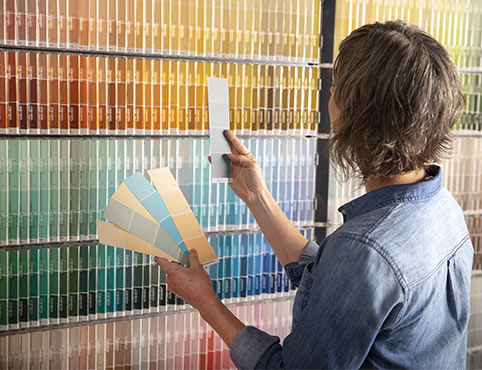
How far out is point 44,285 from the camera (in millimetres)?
2143

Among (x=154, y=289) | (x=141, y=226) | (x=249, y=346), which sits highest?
(x=141, y=226)

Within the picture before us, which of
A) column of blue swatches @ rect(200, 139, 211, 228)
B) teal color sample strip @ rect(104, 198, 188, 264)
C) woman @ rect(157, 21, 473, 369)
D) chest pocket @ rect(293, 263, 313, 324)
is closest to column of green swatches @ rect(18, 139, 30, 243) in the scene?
teal color sample strip @ rect(104, 198, 188, 264)

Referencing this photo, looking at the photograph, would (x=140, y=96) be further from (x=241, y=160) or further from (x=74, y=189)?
(x=241, y=160)

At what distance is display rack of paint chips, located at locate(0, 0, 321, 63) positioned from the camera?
6.61ft

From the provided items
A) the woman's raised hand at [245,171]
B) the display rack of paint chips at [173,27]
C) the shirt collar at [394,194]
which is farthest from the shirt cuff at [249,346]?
the display rack of paint chips at [173,27]

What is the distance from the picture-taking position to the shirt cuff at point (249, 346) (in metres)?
1.11

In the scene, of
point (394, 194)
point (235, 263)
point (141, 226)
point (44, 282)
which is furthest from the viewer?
point (235, 263)

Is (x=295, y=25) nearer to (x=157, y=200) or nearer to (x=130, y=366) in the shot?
(x=157, y=200)

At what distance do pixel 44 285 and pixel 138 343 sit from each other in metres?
0.48

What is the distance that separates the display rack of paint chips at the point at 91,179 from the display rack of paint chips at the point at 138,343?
0.40 m

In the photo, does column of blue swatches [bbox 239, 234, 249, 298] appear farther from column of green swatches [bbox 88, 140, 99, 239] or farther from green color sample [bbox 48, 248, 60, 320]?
green color sample [bbox 48, 248, 60, 320]

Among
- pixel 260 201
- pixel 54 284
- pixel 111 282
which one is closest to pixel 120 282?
pixel 111 282

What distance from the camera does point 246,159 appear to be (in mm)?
1662

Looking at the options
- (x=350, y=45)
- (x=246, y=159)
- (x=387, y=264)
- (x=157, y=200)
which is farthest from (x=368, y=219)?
(x=157, y=200)
